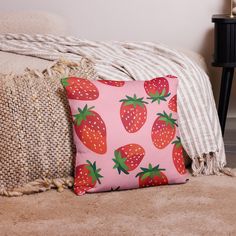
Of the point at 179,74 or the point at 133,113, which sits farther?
the point at 179,74

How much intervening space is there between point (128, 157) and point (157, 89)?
24 centimetres

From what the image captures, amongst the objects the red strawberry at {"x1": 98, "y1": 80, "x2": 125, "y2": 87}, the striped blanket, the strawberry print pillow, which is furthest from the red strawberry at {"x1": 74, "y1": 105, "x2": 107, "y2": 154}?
the striped blanket

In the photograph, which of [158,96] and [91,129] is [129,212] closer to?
[91,129]

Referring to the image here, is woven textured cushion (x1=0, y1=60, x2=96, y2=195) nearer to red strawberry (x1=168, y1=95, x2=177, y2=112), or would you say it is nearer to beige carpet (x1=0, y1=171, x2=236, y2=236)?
beige carpet (x1=0, y1=171, x2=236, y2=236)

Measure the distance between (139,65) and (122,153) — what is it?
1.30 ft

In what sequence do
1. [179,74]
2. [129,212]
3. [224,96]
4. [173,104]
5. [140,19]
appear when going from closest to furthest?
[129,212] → [173,104] → [179,74] → [224,96] → [140,19]

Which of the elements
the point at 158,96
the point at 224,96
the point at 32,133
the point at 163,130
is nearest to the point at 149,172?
the point at 163,130

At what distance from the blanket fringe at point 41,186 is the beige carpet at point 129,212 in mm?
19

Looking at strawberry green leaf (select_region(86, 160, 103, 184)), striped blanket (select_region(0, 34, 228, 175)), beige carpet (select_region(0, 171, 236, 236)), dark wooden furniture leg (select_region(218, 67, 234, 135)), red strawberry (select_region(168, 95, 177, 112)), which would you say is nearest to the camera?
beige carpet (select_region(0, 171, 236, 236))

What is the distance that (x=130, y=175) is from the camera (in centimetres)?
154

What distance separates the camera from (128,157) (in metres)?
1.54

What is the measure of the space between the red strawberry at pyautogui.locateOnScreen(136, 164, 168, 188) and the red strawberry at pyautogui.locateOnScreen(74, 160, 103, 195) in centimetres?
13

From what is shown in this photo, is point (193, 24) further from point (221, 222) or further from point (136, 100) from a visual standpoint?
point (221, 222)

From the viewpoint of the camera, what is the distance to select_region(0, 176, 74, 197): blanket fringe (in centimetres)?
154
